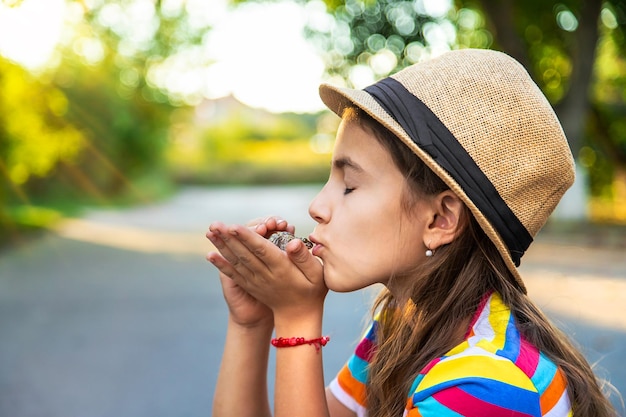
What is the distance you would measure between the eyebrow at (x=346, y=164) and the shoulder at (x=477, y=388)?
0.49 m

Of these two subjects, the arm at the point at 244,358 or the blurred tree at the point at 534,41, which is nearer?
the arm at the point at 244,358

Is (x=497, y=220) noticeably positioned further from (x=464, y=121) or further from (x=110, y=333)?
(x=110, y=333)

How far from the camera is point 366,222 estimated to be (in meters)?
1.69

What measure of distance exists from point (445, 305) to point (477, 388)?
321mm

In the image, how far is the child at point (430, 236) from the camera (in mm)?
1596

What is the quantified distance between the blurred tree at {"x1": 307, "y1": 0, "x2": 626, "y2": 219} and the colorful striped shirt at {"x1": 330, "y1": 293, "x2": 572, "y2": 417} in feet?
37.6

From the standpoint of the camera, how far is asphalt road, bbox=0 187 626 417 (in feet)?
15.0

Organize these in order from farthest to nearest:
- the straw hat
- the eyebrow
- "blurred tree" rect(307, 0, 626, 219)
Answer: "blurred tree" rect(307, 0, 626, 219)
the eyebrow
the straw hat

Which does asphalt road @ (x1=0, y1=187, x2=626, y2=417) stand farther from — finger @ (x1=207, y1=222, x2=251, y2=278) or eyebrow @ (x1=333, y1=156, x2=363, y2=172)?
eyebrow @ (x1=333, y1=156, x2=363, y2=172)

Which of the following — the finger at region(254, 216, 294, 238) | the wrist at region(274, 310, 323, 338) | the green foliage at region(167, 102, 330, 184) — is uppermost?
the green foliage at region(167, 102, 330, 184)

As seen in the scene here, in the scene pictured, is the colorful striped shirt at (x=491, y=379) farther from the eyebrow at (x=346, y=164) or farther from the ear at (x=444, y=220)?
the eyebrow at (x=346, y=164)

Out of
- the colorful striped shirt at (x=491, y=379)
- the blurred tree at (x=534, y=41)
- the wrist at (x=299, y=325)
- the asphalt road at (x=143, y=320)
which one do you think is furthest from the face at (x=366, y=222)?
the blurred tree at (x=534, y=41)

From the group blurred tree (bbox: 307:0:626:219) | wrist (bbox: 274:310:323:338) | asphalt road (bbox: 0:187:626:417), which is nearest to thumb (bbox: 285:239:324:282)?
wrist (bbox: 274:310:323:338)

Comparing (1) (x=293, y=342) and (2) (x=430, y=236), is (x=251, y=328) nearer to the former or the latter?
(1) (x=293, y=342)
